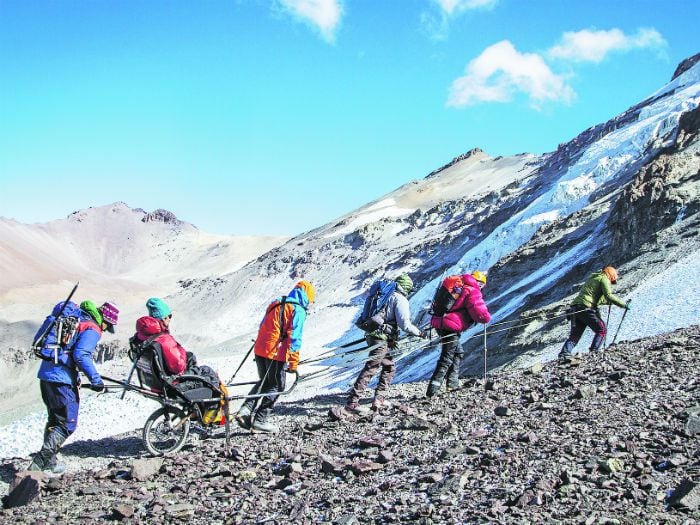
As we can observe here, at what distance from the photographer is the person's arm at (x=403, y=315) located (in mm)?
9867

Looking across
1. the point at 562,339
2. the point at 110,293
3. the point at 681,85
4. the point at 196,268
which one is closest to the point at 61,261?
the point at 196,268

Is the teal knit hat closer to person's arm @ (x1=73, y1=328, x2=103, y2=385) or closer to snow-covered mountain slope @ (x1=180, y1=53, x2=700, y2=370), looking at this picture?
person's arm @ (x1=73, y1=328, x2=103, y2=385)

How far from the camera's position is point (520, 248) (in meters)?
41.5

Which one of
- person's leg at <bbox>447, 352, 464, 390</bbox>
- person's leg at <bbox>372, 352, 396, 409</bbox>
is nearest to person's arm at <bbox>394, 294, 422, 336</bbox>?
person's leg at <bbox>372, 352, 396, 409</bbox>

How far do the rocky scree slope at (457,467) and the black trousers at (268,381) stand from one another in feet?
1.59

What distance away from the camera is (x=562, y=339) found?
60.1 ft

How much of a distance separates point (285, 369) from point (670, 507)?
18.2 ft

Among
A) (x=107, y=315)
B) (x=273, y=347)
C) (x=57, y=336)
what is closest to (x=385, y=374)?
(x=273, y=347)

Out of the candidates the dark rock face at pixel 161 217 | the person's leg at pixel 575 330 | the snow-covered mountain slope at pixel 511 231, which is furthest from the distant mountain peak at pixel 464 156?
the person's leg at pixel 575 330

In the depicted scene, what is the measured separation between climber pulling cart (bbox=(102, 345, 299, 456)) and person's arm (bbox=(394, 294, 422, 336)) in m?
2.52

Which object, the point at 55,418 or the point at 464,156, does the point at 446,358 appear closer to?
the point at 55,418

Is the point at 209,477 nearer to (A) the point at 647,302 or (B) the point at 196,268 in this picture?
(A) the point at 647,302

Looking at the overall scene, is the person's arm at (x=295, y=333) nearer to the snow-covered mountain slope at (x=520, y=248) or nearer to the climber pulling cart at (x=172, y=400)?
the climber pulling cart at (x=172, y=400)

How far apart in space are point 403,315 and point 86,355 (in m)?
4.65
